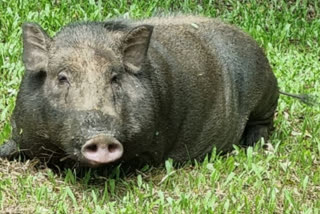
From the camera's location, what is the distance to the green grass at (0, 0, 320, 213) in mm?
5996

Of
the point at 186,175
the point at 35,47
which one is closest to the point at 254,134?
the point at 186,175

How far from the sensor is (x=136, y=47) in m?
6.50

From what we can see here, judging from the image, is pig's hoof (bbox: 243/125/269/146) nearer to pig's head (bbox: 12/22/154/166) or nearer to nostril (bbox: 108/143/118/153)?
pig's head (bbox: 12/22/154/166)

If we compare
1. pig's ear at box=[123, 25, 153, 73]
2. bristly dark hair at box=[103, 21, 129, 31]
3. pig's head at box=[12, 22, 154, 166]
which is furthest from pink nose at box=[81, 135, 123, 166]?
bristly dark hair at box=[103, 21, 129, 31]

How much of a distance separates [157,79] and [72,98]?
2.99 ft

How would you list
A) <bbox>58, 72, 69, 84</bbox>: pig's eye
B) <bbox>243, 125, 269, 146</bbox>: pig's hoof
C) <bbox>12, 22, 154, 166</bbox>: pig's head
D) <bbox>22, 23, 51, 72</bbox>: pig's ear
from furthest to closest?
<bbox>243, 125, 269, 146</bbox>: pig's hoof < <bbox>22, 23, 51, 72</bbox>: pig's ear < <bbox>58, 72, 69, 84</bbox>: pig's eye < <bbox>12, 22, 154, 166</bbox>: pig's head

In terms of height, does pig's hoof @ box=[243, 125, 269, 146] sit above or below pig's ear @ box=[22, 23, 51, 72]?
below

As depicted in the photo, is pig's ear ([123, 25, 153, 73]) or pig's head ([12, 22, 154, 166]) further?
pig's ear ([123, 25, 153, 73])

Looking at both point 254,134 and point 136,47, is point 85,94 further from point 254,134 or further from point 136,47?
point 254,134

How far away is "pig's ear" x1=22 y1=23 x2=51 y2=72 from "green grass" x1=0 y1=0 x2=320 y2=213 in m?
0.69

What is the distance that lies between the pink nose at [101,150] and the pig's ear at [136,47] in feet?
2.96

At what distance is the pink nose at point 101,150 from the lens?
5.64m

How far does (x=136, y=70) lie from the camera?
21.2ft

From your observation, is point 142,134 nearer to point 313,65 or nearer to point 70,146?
point 70,146
